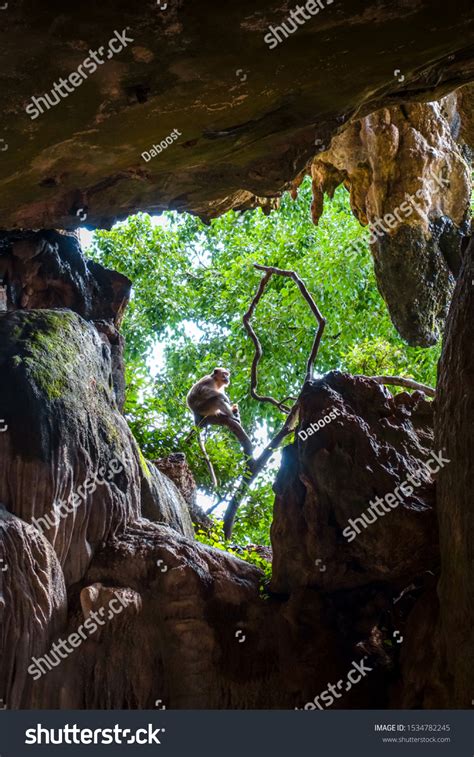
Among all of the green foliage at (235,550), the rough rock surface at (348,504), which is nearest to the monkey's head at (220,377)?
the green foliage at (235,550)

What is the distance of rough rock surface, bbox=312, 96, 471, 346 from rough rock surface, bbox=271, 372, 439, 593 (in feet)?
12.0

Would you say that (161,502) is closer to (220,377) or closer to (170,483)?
(170,483)

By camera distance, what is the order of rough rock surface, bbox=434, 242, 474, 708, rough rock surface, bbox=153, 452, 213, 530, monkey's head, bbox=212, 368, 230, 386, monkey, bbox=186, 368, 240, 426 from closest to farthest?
rough rock surface, bbox=434, 242, 474, 708
rough rock surface, bbox=153, 452, 213, 530
monkey, bbox=186, 368, 240, 426
monkey's head, bbox=212, 368, 230, 386

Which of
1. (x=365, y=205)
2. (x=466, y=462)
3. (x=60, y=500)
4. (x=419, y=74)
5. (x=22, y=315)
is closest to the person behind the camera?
(x=466, y=462)

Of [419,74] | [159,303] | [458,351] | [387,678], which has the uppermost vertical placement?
[159,303]

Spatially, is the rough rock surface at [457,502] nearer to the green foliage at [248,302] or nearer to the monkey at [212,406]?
the monkey at [212,406]

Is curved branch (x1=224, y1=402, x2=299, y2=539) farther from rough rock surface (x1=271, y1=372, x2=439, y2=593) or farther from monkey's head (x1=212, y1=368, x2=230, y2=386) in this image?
rough rock surface (x1=271, y1=372, x2=439, y2=593)

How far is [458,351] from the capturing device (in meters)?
5.55

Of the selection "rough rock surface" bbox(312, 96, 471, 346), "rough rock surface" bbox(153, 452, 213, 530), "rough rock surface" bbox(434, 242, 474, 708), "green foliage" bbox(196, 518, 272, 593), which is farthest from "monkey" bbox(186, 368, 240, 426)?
"rough rock surface" bbox(434, 242, 474, 708)

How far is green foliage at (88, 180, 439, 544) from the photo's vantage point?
15547 mm

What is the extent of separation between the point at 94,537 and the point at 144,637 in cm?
86

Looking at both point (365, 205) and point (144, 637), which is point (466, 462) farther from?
point (365, 205)

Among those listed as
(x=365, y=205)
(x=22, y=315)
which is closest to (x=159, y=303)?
(x=365, y=205)

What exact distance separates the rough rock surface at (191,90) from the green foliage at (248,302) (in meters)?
6.44
